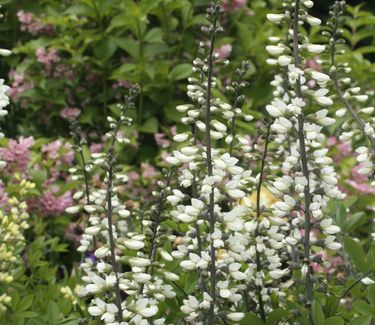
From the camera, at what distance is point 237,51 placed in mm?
4730

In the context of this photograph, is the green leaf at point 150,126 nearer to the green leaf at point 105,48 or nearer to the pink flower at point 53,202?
the green leaf at point 105,48

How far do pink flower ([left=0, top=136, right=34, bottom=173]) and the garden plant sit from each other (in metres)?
0.01

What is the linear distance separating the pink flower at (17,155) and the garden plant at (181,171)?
0.01 m

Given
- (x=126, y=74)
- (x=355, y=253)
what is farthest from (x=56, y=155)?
(x=355, y=253)

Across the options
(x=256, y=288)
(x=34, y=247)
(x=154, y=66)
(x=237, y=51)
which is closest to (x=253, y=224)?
(x=256, y=288)

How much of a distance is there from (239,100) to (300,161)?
273 mm

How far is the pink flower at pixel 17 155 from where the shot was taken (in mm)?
3391

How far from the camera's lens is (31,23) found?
4531 mm

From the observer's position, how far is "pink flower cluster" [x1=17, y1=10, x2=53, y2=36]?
4484mm

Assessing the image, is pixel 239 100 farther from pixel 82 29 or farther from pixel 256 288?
pixel 82 29

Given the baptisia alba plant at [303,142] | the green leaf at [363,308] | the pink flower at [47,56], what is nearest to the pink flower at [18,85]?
the pink flower at [47,56]

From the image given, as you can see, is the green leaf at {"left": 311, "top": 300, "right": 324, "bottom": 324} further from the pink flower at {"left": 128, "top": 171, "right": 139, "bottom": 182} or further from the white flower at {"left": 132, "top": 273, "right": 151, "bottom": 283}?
the pink flower at {"left": 128, "top": 171, "right": 139, "bottom": 182}

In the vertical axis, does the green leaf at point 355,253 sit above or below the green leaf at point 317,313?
below

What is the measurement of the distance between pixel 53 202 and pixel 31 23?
1.52 m
